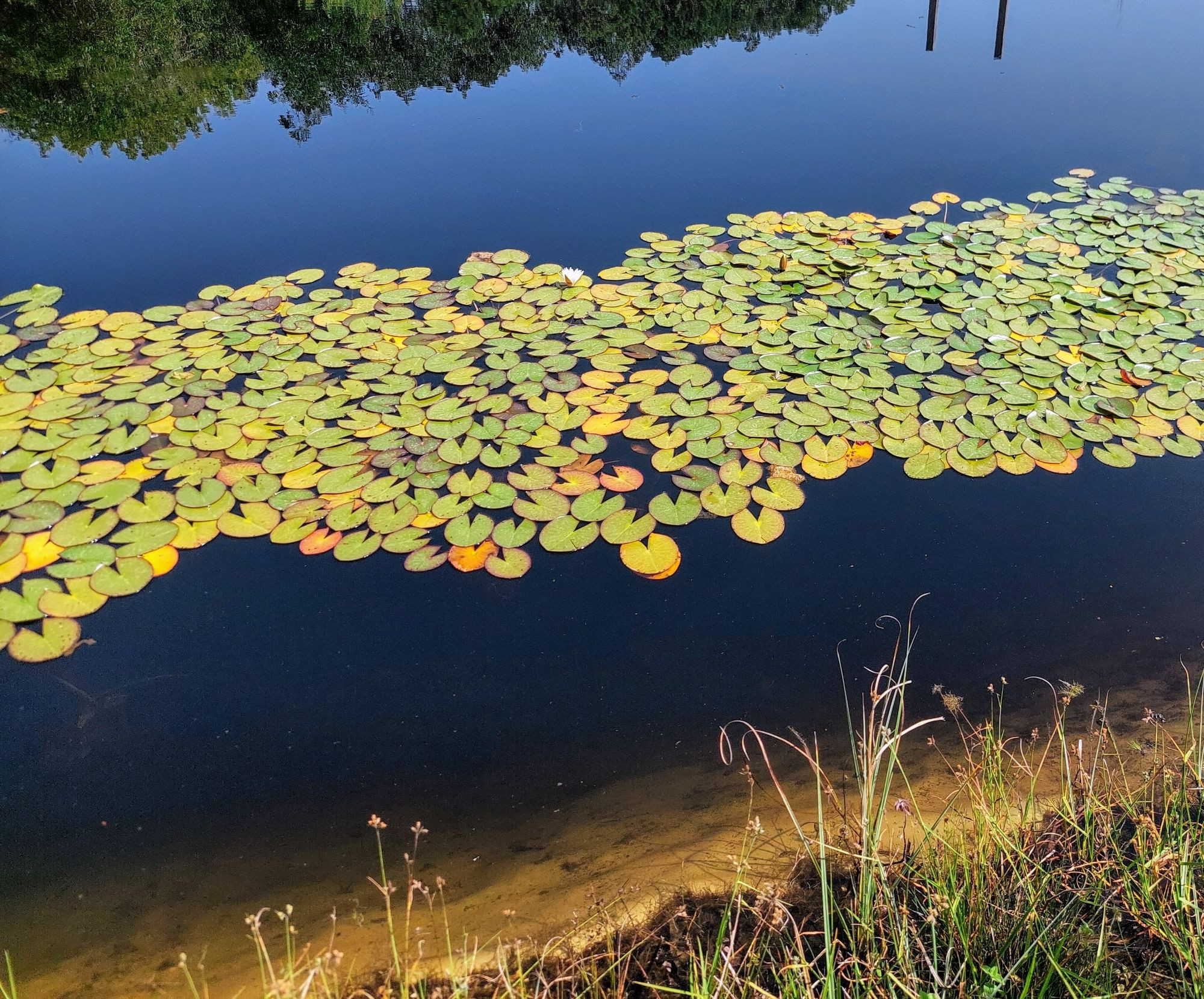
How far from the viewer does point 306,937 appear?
1.63 meters

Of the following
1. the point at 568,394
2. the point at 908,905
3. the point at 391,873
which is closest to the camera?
the point at 908,905

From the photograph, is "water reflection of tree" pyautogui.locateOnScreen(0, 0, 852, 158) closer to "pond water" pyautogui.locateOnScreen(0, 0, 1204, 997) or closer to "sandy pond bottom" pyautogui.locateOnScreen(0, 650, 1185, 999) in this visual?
"pond water" pyautogui.locateOnScreen(0, 0, 1204, 997)

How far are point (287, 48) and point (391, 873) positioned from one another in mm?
6713

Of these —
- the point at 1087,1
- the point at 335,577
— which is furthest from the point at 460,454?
the point at 1087,1

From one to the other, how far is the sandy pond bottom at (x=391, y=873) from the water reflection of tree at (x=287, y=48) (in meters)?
4.71

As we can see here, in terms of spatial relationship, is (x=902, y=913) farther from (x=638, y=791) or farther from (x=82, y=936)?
(x=82, y=936)

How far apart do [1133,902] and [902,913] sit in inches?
15.0

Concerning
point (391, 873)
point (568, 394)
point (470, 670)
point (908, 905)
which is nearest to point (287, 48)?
point (568, 394)

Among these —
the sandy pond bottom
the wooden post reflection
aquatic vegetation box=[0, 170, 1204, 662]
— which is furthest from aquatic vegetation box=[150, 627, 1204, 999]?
the wooden post reflection

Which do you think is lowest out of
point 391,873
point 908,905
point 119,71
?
point 391,873

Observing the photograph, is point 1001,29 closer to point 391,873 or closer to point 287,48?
point 287,48

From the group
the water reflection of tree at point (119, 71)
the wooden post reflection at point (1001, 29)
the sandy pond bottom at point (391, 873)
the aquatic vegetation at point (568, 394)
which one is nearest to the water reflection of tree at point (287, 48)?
the water reflection of tree at point (119, 71)

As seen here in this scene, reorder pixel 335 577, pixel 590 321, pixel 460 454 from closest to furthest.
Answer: pixel 335 577 < pixel 460 454 < pixel 590 321

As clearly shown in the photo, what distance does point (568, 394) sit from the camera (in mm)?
2996
